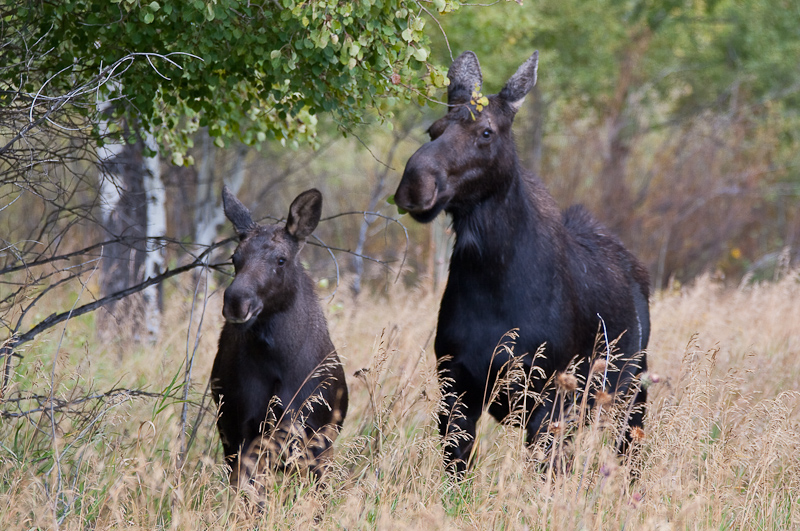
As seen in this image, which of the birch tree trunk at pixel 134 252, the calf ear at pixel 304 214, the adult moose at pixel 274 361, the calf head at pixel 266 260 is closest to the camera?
the calf head at pixel 266 260

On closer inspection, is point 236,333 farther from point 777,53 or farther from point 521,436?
point 777,53

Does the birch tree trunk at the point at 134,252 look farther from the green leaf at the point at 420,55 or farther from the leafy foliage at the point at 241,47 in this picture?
the green leaf at the point at 420,55

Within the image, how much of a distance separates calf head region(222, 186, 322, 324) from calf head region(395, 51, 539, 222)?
0.66m

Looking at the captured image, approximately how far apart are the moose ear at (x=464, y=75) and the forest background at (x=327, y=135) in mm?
206

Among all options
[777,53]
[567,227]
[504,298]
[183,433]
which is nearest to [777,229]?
[777,53]

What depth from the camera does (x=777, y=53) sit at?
60.3 ft

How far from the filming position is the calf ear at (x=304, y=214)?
5102 mm

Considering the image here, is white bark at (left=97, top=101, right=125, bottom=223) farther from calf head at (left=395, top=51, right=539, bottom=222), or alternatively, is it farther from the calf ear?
calf head at (left=395, top=51, right=539, bottom=222)

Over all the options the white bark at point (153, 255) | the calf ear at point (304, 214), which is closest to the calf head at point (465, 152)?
the calf ear at point (304, 214)

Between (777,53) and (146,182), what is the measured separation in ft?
47.2

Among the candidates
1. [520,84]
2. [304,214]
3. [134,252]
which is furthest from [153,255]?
[520,84]

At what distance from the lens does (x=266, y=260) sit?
495cm

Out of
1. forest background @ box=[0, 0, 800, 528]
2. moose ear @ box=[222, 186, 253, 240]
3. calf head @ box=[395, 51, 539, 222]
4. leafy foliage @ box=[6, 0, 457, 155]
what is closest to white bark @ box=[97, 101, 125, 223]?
forest background @ box=[0, 0, 800, 528]

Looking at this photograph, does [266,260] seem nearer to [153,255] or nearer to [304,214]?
[304,214]
